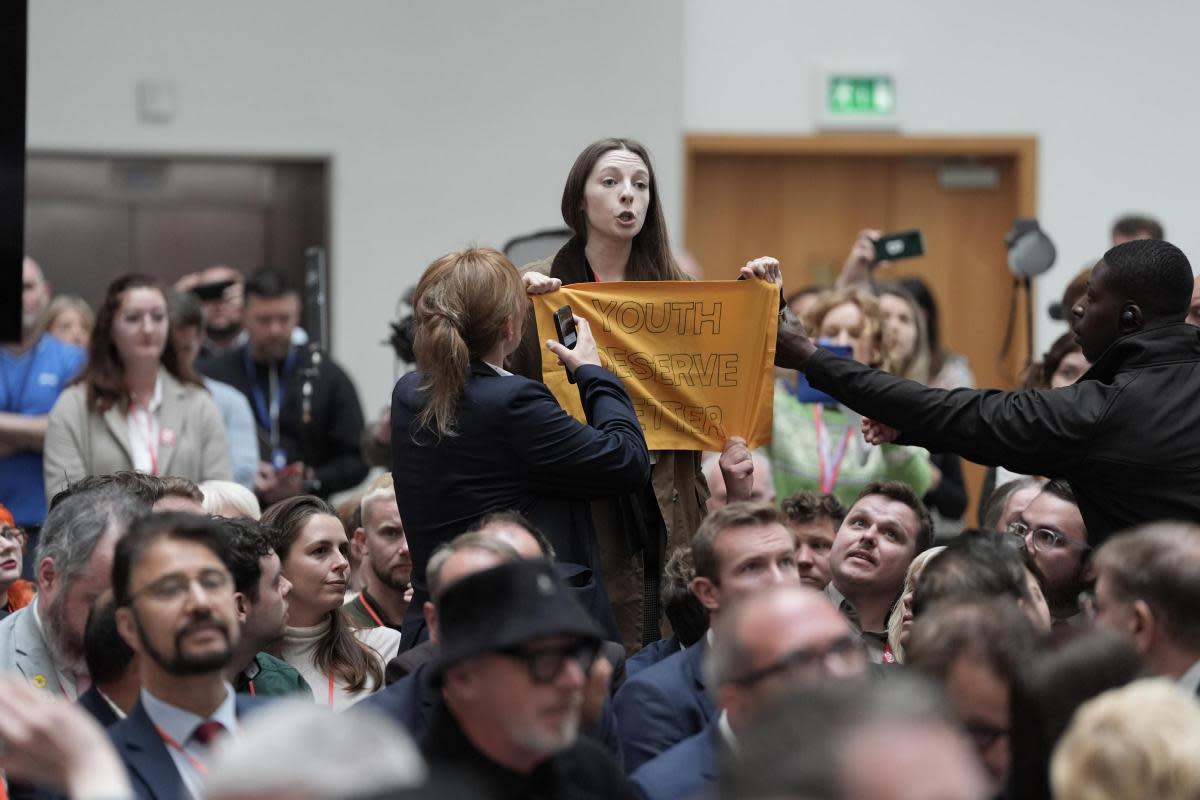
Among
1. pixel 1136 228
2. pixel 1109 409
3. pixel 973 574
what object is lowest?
pixel 973 574

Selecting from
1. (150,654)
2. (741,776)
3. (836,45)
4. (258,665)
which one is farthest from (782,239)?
(741,776)

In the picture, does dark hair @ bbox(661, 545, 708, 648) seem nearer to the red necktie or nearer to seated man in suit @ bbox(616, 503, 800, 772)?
seated man in suit @ bbox(616, 503, 800, 772)

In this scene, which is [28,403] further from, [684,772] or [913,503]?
[684,772]

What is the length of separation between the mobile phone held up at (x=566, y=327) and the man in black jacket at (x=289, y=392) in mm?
2557

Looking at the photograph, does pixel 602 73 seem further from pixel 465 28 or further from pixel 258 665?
pixel 258 665

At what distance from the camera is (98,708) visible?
351cm

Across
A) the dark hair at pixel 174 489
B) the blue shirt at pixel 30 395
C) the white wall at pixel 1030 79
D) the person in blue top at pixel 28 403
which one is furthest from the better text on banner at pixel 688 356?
the white wall at pixel 1030 79

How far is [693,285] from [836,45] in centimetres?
468

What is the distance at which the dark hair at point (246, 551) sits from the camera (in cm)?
390

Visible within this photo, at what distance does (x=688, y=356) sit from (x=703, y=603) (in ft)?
3.27

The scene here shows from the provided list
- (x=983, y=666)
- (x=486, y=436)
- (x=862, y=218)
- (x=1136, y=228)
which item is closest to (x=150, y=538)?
(x=486, y=436)

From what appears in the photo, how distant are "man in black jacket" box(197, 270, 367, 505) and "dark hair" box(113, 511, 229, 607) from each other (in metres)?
3.48

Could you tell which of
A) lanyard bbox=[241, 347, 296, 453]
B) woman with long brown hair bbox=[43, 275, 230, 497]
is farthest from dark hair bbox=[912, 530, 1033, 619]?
lanyard bbox=[241, 347, 296, 453]

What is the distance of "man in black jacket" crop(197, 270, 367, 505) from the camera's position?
7.03 m
